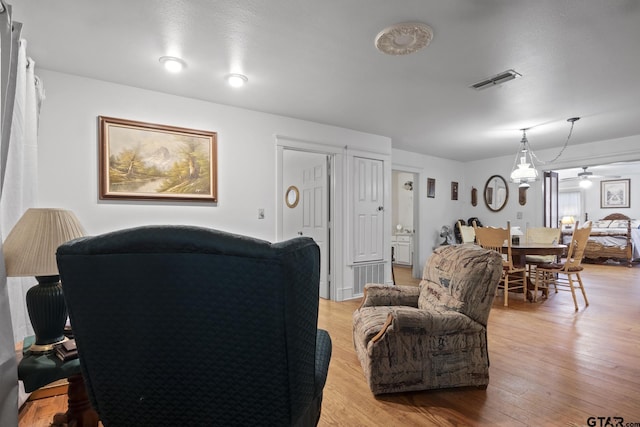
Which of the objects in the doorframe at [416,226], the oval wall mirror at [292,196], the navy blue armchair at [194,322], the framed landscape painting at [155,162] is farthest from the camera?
the doorframe at [416,226]

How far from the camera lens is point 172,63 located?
2346 millimetres

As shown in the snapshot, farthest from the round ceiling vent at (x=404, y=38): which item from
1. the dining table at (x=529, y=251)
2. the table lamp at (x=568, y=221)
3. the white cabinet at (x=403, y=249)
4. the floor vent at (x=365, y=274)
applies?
Result: the table lamp at (x=568, y=221)

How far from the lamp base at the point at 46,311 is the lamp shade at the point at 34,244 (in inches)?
3.9

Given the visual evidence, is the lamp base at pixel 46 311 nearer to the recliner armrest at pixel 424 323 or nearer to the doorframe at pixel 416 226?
the recliner armrest at pixel 424 323

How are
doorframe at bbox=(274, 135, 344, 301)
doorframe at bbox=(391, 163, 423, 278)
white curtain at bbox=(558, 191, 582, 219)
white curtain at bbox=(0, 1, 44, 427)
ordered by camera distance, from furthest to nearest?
white curtain at bbox=(558, 191, 582, 219)
doorframe at bbox=(391, 163, 423, 278)
doorframe at bbox=(274, 135, 344, 301)
white curtain at bbox=(0, 1, 44, 427)

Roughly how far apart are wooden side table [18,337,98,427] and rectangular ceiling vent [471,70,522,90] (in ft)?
11.1

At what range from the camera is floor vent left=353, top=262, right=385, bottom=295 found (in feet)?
14.3

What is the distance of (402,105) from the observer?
3348 mm

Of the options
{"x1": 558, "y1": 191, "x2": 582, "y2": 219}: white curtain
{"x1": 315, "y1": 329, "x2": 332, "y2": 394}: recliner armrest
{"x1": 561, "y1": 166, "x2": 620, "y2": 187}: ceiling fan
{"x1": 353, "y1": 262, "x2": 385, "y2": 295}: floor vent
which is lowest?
{"x1": 353, "y1": 262, "x2": 385, "y2": 295}: floor vent

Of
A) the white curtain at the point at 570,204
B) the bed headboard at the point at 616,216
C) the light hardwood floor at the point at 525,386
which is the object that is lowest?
the light hardwood floor at the point at 525,386

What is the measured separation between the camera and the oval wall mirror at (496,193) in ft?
20.4

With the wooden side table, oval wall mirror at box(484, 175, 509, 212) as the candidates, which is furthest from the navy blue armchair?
oval wall mirror at box(484, 175, 509, 212)

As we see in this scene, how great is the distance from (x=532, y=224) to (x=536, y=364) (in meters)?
A: 4.40

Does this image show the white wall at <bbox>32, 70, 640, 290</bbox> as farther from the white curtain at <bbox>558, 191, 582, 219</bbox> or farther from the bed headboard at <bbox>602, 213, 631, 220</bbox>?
the white curtain at <bbox>558, 191, 582, 219</bbox>
